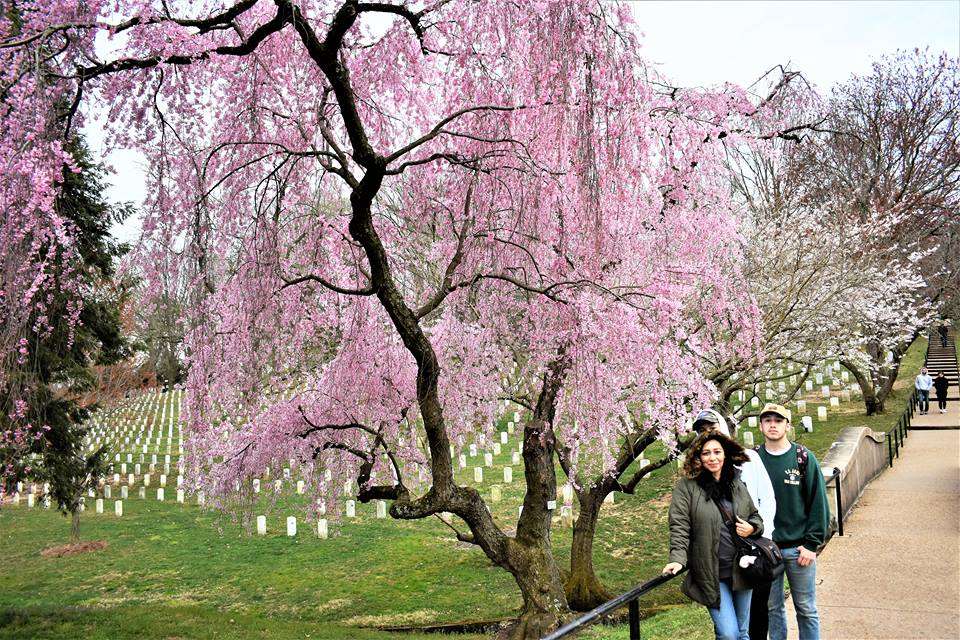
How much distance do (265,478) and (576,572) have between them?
4980mm

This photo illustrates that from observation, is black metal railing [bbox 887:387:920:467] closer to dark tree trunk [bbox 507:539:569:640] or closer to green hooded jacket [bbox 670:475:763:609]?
dark tree trunk [bbox 507:539:569:640]

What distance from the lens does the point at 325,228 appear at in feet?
26.0

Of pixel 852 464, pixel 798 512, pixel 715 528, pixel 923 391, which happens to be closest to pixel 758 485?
pixel 715 528

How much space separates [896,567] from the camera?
740 cm

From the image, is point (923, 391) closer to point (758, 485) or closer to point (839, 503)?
point (839, 503)

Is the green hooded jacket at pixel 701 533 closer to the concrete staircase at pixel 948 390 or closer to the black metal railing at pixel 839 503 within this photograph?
the black metal railing at pixel 839 503

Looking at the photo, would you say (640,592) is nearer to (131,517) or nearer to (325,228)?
(325,228)

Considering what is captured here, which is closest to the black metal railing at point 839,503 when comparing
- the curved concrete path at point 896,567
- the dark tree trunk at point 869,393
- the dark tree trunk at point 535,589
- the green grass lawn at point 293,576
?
the curved concrete path at point 896,567

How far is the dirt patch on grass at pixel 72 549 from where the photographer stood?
17.2m

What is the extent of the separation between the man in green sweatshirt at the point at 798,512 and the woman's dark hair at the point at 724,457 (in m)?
0.56

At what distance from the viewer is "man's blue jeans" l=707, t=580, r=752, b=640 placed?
12.7 feet

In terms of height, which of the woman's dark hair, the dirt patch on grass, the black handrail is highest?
the woman's dark hair

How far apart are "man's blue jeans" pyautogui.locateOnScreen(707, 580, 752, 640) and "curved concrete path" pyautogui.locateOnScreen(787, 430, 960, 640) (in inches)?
80.8

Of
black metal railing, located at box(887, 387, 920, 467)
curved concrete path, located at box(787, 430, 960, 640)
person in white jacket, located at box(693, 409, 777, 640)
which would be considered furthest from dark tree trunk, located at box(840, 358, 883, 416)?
person in white jacket, located at box(693, 409, 777, 640)
